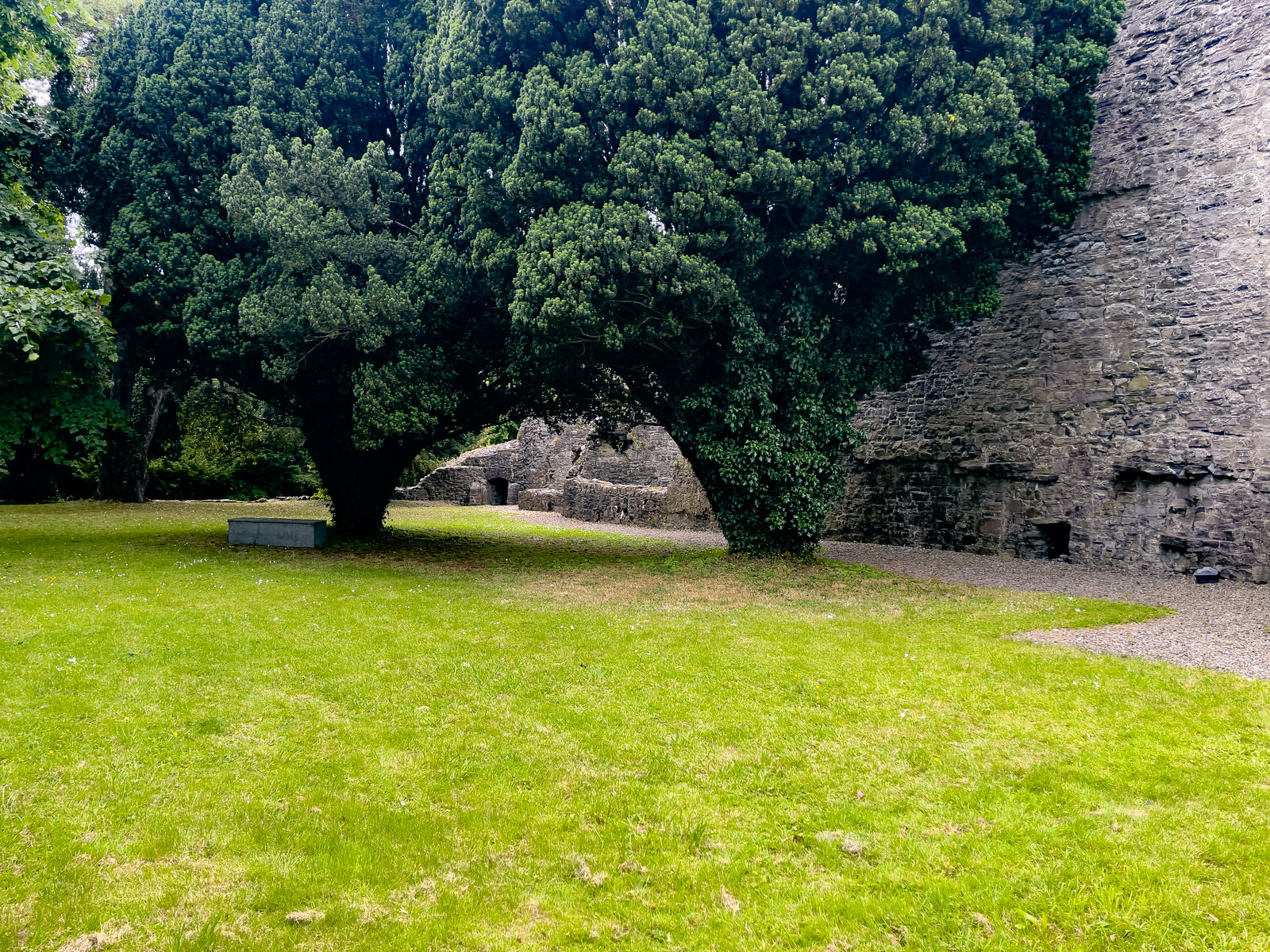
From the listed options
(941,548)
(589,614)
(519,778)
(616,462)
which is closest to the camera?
(519,778)

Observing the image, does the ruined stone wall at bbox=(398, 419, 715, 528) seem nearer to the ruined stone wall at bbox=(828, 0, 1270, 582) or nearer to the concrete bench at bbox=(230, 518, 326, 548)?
the concrete bench at bbox=(230, 518, 326, 548)

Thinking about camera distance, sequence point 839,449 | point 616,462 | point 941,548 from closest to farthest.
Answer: point 839,449
point 941,548
point 616,462

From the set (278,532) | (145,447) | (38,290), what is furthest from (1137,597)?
(145,447)

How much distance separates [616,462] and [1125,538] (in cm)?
1729

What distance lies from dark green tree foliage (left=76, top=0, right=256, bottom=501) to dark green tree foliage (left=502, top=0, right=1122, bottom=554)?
18.3 ft

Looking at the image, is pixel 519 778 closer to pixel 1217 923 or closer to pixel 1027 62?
pixel 1217 923

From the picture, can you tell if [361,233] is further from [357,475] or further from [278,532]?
[278,532]

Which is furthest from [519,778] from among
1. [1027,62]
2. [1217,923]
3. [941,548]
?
[941,548]

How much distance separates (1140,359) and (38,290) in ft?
54.4

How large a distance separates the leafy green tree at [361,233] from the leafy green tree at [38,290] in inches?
65.9

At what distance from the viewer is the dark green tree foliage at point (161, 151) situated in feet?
41.0

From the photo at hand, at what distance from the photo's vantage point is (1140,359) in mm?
12734

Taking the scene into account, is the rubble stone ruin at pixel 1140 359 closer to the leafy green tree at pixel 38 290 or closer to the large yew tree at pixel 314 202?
the large yew tree at pixel 314 202

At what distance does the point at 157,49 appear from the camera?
13.2m
